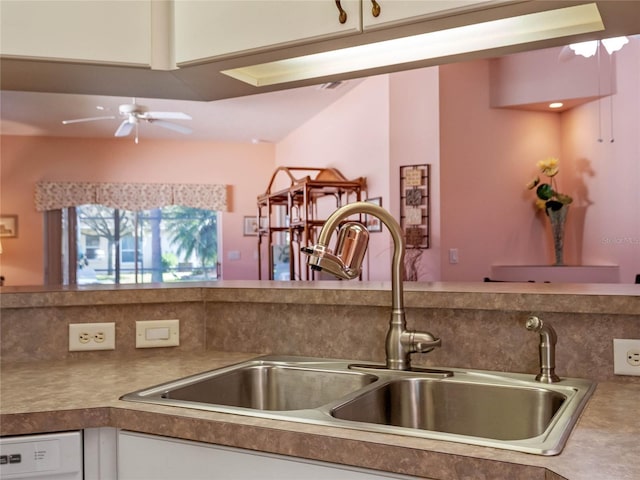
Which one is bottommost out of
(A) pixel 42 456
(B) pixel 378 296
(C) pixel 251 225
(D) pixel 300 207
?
(A) pixel 42 456

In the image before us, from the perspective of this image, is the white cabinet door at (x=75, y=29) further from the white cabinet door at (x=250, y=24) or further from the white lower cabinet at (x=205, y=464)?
the white lower cabinet at (x=205, y=464)

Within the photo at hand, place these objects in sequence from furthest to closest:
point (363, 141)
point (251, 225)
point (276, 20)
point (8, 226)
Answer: point (251, 225)
point (8, 226)
point (363, 141)
point (276, 20)

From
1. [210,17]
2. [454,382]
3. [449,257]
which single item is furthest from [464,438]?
[449,257]

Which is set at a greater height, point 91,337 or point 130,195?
point 130,195

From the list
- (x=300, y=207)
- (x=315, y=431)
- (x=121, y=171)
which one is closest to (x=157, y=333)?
(x=315, y=431)

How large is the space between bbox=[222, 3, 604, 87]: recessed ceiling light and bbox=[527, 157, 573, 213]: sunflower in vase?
419 cm

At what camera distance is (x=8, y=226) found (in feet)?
25.0

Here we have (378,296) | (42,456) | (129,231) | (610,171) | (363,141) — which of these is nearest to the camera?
(42,456)

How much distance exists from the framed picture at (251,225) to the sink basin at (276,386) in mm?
7012

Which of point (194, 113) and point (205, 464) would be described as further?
point (194, 113)

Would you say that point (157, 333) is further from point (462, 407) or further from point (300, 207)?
point (300, 207)

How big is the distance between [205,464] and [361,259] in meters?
0.50

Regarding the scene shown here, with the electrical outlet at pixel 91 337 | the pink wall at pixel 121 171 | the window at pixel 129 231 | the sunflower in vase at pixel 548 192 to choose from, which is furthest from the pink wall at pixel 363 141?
the electrical outlet at pixel 91 337

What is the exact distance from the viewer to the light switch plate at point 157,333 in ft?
5.24
